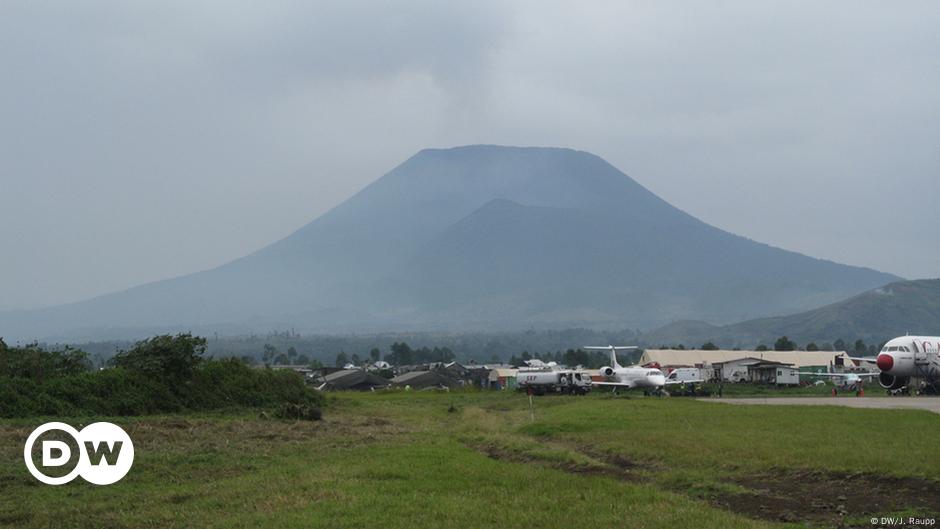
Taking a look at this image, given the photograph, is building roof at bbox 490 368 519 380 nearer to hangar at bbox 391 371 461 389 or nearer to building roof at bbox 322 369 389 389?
hangar at bbox 391 371 461 389

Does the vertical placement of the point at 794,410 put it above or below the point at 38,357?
below

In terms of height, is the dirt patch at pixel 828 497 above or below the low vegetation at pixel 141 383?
below

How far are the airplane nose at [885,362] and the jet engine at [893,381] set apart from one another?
1.60 metres

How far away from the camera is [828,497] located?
16984 millimetres

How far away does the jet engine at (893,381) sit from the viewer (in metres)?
58.1

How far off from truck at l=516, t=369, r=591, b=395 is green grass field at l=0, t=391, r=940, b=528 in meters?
38.5

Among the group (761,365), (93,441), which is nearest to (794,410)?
(93,441)

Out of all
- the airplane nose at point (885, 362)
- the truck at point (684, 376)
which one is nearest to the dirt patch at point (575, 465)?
the airplane nose at point (885, 362)

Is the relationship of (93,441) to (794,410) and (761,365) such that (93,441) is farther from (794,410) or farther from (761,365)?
(761,365)

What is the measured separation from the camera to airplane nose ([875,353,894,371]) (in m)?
56.3

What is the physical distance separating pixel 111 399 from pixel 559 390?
3895 centimetres

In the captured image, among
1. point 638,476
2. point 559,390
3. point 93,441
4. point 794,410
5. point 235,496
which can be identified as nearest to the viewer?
point 235,496

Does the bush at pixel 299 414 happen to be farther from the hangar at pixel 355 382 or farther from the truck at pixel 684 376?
the hangar at pixel 355 382

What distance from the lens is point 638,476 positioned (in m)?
20.2
